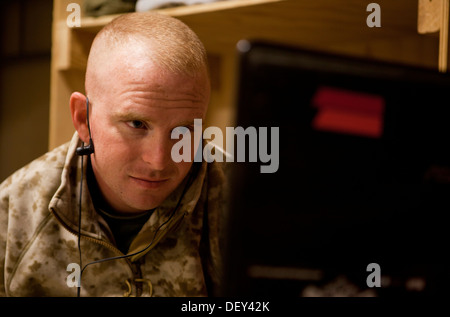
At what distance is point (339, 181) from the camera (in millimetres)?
420

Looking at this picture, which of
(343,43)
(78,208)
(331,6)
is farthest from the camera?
(343,43)

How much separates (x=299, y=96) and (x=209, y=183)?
1.88 ft

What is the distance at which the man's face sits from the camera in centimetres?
75

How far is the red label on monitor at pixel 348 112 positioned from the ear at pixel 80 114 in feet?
1.82

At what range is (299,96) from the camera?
15.6 inches

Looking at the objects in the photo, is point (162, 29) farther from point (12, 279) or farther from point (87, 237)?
point (12, 279)

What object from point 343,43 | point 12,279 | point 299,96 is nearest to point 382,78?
point 299,96

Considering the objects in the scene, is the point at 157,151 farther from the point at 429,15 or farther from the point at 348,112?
the point at 429,15

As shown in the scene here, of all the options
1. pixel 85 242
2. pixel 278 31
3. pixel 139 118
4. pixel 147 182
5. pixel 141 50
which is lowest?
pixel 85 242

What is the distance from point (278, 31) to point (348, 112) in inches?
35.8

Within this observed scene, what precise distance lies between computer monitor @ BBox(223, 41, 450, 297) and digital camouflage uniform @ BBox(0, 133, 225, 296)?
0.47 metres

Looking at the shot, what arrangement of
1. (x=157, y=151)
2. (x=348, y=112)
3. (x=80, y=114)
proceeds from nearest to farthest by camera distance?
(x=348, y=112) < (x=157, y=151) < (x=80, y=114)

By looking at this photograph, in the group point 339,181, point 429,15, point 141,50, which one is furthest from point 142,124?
point 429,15

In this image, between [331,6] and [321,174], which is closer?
[321,174]
